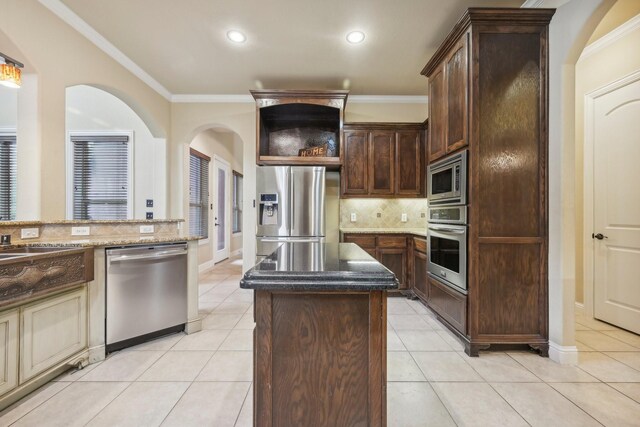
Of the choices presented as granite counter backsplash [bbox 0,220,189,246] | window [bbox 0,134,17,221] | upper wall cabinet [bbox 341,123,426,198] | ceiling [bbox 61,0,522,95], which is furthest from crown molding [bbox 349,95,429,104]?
window [bbox 0,134,17,221]

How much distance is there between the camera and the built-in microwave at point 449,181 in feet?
7.34

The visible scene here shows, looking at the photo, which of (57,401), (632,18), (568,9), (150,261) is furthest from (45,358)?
(632,18)

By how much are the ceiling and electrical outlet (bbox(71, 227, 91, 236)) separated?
202 cm

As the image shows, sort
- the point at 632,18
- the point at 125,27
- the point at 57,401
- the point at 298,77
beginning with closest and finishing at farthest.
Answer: the point at 57,401, the point at 632,18, the point at 125,27, the point at 298,77

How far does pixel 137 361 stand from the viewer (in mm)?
2119

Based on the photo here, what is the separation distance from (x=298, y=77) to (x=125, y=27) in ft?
6.36

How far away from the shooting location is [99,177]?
172 inches

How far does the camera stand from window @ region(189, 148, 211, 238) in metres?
5.09

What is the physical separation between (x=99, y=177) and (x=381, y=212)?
457 cm

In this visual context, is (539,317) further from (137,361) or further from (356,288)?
(137,361)

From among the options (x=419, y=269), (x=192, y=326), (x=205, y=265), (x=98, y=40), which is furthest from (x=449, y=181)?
(x=205, y=265)

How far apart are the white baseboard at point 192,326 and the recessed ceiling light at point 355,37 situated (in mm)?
3289

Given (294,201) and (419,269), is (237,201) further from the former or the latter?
(419,269)

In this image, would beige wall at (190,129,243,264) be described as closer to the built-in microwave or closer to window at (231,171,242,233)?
window at (231,171,242,233)
